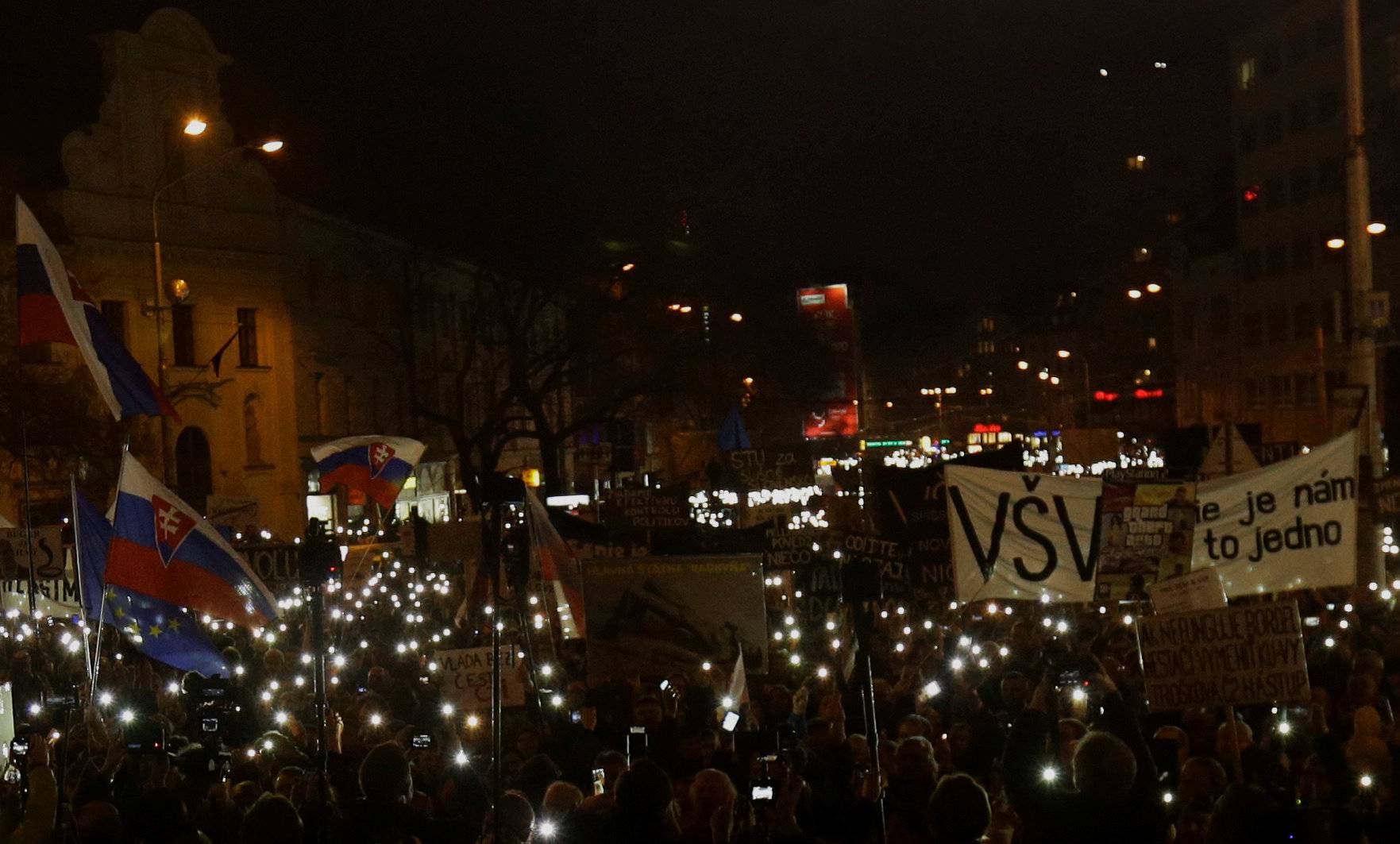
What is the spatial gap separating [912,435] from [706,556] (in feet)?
309

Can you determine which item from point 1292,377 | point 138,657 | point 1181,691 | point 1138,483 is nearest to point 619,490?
point 138,657

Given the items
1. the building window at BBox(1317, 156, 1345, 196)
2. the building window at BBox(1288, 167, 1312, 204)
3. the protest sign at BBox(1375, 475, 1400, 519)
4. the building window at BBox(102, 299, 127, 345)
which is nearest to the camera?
the protest sign at BBox(1375, 475, 1400, 519)

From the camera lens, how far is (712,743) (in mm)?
10289

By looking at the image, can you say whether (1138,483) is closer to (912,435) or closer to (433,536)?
(433,536)

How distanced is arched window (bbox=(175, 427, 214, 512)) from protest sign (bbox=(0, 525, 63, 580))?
2179cm

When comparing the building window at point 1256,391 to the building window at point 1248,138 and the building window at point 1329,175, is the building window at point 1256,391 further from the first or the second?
the building window at point 1248,138

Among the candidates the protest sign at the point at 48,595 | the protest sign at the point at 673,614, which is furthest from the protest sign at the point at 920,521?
the protest sign at the point at 48,595

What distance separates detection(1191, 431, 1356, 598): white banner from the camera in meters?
11.1

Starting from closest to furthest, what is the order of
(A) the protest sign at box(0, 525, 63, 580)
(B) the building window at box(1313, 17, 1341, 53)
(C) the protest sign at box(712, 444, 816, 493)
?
(A) the protest sign at box(0, 525, 63, 580) → (C) the protest sign at box(712, 444, 816, 493) → (B) the building window at box(1313, 17, 1341, 53)

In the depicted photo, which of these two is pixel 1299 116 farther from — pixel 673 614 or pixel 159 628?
pixel 159 628

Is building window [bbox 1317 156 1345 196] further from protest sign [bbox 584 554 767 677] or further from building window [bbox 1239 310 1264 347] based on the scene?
protest sign [bbox 584 554 767 677]

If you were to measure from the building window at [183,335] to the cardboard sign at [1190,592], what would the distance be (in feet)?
108

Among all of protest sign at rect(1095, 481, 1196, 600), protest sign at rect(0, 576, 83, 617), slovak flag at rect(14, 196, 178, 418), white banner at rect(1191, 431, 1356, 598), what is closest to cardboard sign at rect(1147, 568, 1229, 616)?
white banner at rect(1191, 431, 1356, 598)

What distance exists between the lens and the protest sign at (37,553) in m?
17.7
